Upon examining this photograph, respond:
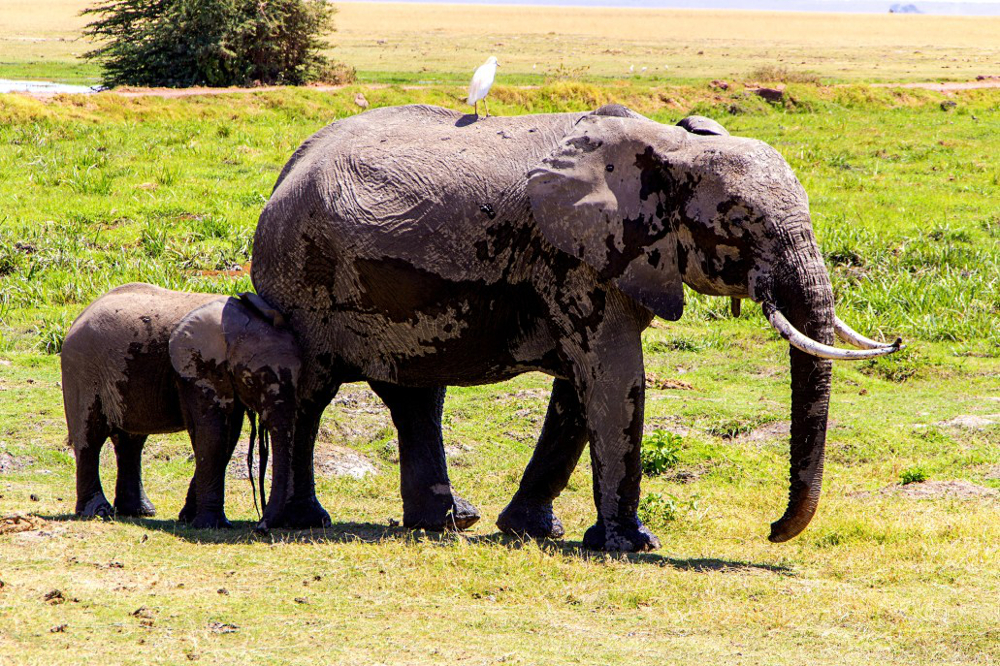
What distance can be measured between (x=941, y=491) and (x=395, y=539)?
4.39 metres

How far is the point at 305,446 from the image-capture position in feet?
29.2

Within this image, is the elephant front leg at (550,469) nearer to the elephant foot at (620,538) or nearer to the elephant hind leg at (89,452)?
the elephant foot at (620,538)

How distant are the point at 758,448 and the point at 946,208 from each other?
10826 mm

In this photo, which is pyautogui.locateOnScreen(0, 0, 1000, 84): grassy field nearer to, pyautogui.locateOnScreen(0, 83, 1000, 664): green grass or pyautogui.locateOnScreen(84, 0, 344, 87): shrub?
pyautogui.locateOnScreen(84, 0, 344, 87): shrub

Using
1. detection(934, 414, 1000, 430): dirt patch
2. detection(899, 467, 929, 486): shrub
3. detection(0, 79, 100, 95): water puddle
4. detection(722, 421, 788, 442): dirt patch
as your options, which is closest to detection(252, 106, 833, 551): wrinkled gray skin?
detection(899, 467, 929, 486): shrub

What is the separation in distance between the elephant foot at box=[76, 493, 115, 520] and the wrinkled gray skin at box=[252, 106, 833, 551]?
119cm

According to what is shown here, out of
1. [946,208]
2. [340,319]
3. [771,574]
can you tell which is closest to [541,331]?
[340,319]

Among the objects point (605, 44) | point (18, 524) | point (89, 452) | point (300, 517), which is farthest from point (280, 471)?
point (605, 44)

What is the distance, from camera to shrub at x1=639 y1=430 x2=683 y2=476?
10.6 meters

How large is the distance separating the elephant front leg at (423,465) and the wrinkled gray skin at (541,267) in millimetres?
47

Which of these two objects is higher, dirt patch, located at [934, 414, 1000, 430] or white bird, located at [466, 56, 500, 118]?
white bird, located at [466, 56, 500, 118]

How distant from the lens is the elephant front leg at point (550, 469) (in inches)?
344

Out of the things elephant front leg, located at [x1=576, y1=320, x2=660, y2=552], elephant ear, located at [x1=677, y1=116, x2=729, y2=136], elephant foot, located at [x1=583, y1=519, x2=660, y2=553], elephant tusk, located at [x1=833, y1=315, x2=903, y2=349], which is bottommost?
elephant foot, located at [x1=583, y1=519, x2=660, y2=553]

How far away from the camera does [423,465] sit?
30.1ft
